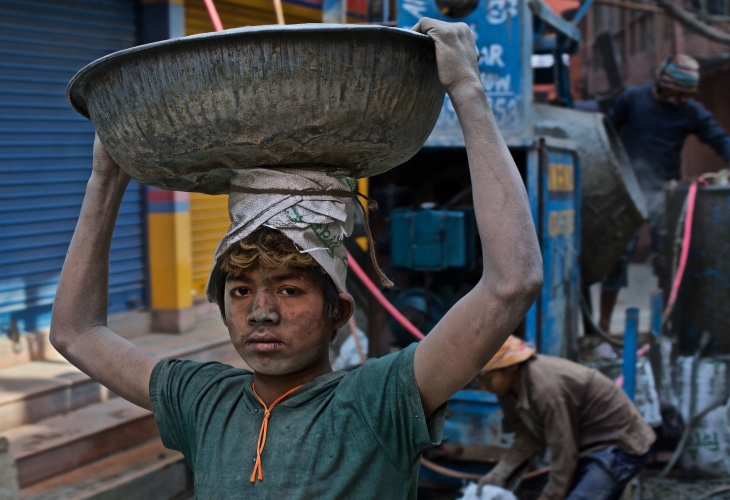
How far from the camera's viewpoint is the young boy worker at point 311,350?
4.20 ft

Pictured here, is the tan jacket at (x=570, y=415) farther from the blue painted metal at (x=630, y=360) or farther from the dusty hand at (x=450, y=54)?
the dusty hand at (x=450, y=54)

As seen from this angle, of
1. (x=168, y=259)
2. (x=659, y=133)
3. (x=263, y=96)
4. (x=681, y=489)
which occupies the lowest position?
(x=681, y=489)

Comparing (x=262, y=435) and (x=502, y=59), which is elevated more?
(x=502, y=59)

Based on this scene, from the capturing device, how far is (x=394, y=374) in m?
1.38

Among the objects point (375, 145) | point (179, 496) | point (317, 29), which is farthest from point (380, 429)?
point (179, 496)

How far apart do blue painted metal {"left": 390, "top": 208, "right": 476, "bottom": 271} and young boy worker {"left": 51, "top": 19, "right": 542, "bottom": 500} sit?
2.56 m

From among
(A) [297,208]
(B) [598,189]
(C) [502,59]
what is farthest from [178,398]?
(B) [598,189]

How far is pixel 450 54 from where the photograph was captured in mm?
1287

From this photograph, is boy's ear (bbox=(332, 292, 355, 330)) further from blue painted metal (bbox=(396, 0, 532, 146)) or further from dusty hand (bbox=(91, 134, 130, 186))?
blue painted metal (bbox=(396, 0, 532, 146))

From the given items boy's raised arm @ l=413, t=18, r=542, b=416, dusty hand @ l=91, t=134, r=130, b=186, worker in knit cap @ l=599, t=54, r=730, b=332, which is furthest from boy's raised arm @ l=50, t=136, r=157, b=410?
worker in knit cap @ l=599, t=54, r=730, b=332

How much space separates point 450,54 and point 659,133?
5393 mm

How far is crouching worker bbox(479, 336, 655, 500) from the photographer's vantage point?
A: 342cm

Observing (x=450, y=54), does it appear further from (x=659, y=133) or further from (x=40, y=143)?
(x=659, y=133)

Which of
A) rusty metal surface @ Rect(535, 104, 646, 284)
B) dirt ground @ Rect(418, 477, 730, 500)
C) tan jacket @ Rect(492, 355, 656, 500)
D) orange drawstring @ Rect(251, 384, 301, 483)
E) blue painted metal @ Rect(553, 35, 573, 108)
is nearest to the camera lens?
orange drawstring @ Rect(251, 384, 301, 483)
